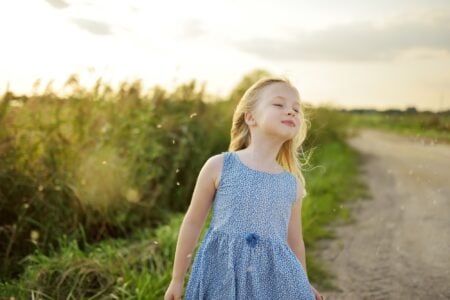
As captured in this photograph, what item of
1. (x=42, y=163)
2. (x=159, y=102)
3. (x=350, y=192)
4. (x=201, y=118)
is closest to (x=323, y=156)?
(x=350, y=192)

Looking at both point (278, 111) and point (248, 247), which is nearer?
point (248, 247)

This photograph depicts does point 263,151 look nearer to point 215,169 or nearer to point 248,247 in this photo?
point 215,169

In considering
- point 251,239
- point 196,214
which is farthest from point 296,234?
point 196,214

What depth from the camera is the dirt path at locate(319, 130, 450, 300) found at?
3.97m

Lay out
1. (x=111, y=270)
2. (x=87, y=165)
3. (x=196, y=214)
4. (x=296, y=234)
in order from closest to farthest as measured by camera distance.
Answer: (x=196, y=214)
(x=296, y=234)
(x=111, y=270)
(x=87, y=165)

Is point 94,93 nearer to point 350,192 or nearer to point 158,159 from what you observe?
point 158,159

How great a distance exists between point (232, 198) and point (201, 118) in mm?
4812

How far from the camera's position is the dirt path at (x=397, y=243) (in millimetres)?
3975

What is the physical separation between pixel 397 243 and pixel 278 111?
3225 millimetres

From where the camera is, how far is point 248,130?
2516mm

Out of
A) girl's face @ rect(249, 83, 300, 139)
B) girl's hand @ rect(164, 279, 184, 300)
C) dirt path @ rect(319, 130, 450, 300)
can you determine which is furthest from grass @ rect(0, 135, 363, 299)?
girl's face @ rect(249, 83, 300, 139)

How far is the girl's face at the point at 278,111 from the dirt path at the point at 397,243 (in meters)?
1.80

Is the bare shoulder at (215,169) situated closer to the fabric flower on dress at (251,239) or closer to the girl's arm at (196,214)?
the girl's arm at (196,214)

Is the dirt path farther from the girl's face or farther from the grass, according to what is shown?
the girl's face
